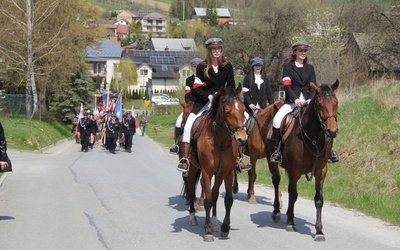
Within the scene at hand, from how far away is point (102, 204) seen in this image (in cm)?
1314

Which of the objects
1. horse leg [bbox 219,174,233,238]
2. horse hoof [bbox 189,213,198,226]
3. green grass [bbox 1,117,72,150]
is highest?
horse leg [bbox 219,174,233,238]

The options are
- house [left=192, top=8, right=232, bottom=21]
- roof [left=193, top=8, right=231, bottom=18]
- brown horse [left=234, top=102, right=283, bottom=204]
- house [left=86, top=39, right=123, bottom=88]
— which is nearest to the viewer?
brown horse [left=234, top=102, right=283, bottom=204]

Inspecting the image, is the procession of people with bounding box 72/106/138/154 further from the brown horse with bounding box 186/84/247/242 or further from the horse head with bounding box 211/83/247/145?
the horse head with bounding box 211/83/247/145

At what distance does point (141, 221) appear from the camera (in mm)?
11016

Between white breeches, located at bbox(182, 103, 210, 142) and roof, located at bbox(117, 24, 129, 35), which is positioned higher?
roof, located at bbox(117, 24, 129, 35)

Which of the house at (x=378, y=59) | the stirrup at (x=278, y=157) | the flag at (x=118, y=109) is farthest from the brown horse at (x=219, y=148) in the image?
the flag at (x=118, y=109)

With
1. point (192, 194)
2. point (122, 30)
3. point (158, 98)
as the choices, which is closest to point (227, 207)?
point (192, 194)

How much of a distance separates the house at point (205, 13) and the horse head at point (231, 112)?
175272 mm

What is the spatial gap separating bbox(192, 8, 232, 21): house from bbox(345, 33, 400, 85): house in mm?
135416

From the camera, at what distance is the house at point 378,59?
124 ft

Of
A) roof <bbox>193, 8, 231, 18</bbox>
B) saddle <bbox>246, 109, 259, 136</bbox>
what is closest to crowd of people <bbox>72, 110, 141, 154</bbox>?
saddle <bbox>246, 109, 259, 136</bbox>

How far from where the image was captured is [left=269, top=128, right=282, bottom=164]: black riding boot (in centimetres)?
1051

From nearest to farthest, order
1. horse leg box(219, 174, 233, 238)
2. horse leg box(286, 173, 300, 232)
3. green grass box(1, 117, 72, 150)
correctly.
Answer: horse leg box(219, 174, 233, 238) → horse leg box(286, 173, 300, 232) → green grass box(1, 117, 72, 150)

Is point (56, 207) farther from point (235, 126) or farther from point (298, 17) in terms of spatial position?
point (298, 17)
